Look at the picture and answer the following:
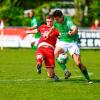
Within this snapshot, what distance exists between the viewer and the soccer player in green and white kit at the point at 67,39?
1638 centimetres

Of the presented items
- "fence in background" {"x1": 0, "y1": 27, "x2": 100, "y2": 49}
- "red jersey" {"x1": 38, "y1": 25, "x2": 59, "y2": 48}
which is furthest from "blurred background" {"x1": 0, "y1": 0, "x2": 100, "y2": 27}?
"red jersey" {"x1": 38, "y1": 25, "x2": 59, "y2": 48}

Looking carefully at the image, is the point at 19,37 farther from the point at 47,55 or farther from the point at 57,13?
the point at 57,13

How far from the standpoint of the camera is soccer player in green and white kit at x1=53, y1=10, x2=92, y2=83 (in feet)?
53.7

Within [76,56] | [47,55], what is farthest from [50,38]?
[76,56]

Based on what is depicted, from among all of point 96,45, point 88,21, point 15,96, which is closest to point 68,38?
point 15,96

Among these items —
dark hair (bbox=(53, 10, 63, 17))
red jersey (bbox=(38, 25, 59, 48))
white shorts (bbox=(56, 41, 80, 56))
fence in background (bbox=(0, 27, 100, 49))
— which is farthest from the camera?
fence in background (bbox=(0, 27, 100, 49))

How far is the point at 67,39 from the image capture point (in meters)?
17.1

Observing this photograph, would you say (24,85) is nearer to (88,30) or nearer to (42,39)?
(42,39)

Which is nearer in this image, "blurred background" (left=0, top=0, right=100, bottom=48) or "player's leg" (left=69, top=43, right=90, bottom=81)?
"player's leg" (left=69, top=43, right=90, bottom=81)

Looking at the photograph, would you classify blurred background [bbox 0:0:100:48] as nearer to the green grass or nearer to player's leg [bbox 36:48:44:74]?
the green grass

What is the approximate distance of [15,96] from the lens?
13750 mm

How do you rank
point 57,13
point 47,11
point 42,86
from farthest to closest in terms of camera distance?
point 47,11 → point 57,13 → point 42,86

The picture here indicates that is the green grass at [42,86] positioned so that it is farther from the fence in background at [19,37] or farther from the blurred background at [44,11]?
the blurred background at [44,11]

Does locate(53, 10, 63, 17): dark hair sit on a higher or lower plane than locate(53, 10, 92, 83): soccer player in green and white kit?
higher
